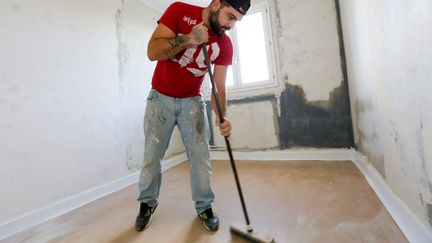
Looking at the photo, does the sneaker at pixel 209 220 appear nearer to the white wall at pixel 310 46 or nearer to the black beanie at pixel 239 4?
the black beanie at pixel 239 4

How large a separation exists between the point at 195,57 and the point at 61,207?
164cm

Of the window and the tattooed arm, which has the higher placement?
the window

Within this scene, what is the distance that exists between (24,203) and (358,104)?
2821 millimetres

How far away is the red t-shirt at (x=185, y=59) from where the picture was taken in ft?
4.25

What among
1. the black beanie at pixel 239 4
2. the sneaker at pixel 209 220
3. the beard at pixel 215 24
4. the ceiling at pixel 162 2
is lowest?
the sneaker at pixel 209 220

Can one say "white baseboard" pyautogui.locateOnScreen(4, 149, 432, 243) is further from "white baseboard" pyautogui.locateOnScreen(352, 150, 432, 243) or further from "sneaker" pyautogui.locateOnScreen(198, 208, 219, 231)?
"sneaker" pyautogui.locateOnScreen(198, 208, 219, 231)

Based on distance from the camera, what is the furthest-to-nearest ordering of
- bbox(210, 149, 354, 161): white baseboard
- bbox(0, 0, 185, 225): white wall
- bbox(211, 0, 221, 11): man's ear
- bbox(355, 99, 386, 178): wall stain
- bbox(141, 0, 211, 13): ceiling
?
1. bbox(141, 0, 211, 13): ceiling
2. bbox(210, 149, 354, 161): white baseboard
3. bbox(0, 0, 185, 225): white wall
4. bbox(355, 99, 386, 178): wall stain
5. bbox(211, 0, 221, 11): man's ear

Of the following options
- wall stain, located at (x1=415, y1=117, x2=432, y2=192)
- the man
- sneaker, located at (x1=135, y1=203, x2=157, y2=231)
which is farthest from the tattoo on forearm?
wall stain, located at (x1=415, y1=117, x2=432, y2=192)

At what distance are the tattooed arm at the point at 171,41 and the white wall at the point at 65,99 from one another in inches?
48.0

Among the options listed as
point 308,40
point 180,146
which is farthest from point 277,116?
point 180,146

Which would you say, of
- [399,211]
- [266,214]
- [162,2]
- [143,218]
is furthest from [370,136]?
[162,2]

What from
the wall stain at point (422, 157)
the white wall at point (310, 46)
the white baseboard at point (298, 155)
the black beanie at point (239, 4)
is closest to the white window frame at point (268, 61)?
the white wall at point (310, 46)

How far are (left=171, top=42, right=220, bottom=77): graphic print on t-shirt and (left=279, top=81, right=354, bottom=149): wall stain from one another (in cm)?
167

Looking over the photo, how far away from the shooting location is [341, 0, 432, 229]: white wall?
0.85 m
